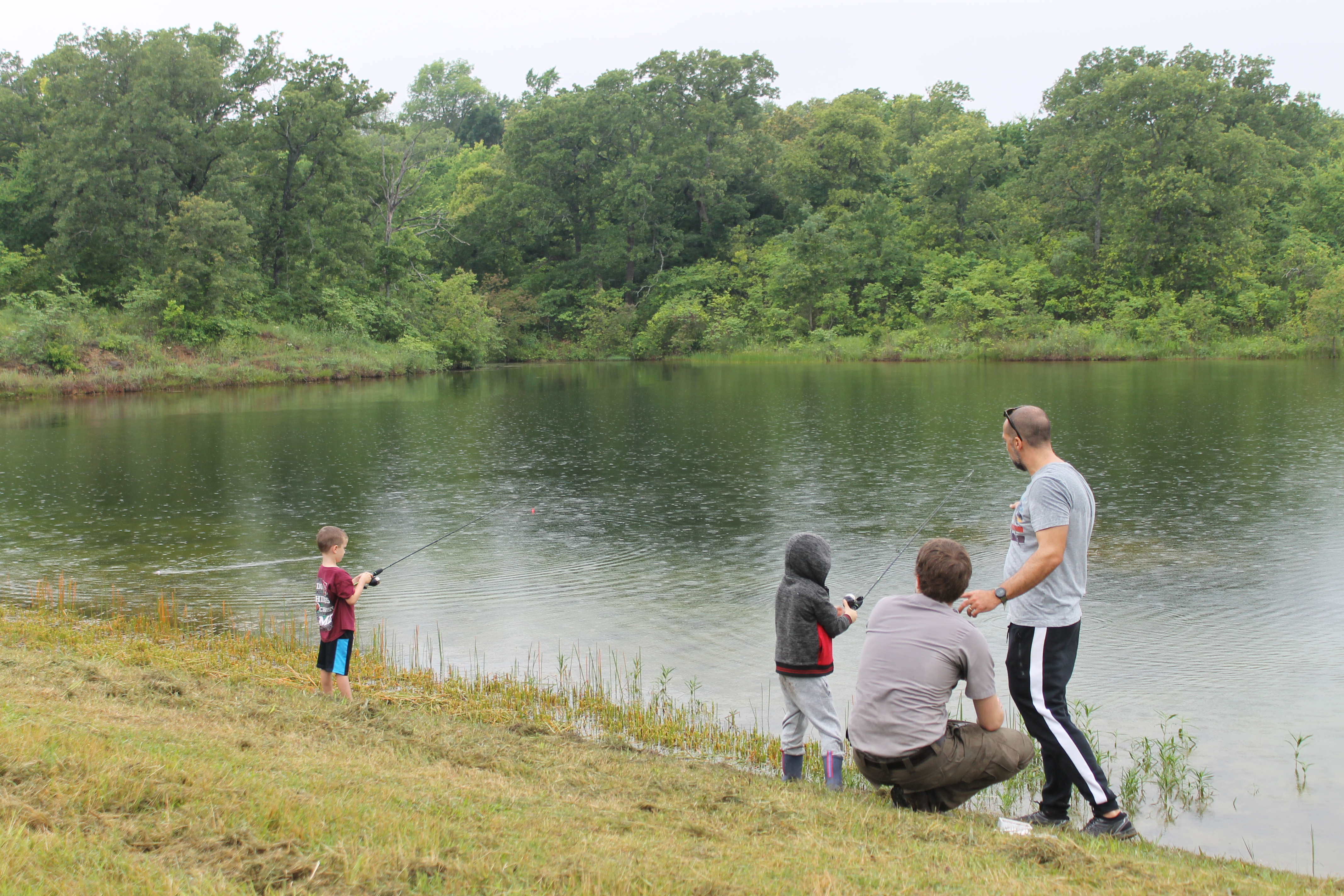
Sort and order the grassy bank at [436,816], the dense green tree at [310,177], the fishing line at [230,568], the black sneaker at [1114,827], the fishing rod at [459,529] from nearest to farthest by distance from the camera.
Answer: the grassy bank at [436,816] < the black sneaker at [1114,827] < the fishing rod at [459,529] < the fishing line at [230,568] < the dense green tree at [310,177]

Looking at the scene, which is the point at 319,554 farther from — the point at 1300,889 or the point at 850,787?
the point at 1300,889

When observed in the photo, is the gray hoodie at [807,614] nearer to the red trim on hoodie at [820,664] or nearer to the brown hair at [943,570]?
the red trim on hoodie at [820,664]

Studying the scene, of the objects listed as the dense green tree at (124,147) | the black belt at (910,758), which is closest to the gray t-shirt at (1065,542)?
the black belt at (910,758)

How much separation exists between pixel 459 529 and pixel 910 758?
9.78m

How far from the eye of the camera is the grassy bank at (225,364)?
124 feet

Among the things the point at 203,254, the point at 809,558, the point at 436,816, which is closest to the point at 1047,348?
the point at 203,254

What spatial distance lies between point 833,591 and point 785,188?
6274 centimetres

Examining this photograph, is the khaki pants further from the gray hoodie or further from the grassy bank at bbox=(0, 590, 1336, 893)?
the gray hoodie

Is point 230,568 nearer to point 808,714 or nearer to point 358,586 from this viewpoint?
point 358,586

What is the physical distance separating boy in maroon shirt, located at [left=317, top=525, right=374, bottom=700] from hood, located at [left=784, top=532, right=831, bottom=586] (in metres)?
3.02

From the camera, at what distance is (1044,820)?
4891 millimetres

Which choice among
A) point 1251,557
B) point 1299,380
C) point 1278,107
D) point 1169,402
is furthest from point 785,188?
point 1251,557

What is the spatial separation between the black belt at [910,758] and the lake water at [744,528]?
1.44 metres

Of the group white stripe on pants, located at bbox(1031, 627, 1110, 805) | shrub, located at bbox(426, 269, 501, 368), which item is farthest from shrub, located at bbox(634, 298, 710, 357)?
white stripe on pants, located at bbox(1031, 627, 1110, 805)
